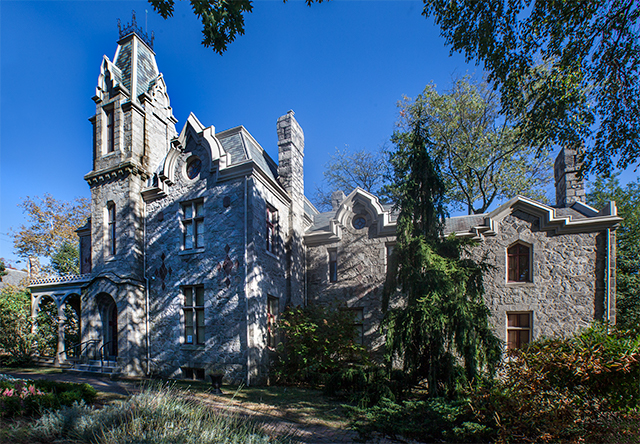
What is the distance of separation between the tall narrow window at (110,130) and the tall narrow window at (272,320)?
974 cm

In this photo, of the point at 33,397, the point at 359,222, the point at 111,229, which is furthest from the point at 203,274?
the point at 359,222

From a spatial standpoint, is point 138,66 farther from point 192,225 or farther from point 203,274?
point 203,274

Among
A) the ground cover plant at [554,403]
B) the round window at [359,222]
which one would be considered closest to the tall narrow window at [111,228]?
Answer: the round window at [359,222]

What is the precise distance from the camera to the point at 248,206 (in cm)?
1212

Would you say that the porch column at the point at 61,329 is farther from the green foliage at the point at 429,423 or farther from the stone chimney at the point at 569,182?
the stone chimney at the point at 569,182

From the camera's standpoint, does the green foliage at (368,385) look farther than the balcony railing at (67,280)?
No

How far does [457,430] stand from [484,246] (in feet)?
30.1

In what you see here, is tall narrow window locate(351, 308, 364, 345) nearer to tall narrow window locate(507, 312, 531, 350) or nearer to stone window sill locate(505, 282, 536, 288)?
tall narrow window locate(507, 312, 531, 350)

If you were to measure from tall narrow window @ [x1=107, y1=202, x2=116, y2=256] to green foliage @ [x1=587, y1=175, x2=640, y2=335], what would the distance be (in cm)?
1931

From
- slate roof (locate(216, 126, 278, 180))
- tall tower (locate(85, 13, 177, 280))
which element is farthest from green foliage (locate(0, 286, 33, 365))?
slate roof (locate(216, 126, 278, 180))

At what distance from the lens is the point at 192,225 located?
13219 millimetres

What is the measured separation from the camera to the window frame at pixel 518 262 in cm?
1320

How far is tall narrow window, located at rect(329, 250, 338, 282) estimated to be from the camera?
1517 centimetres

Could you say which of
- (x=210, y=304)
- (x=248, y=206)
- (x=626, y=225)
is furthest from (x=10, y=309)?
(x=626, y=225)
